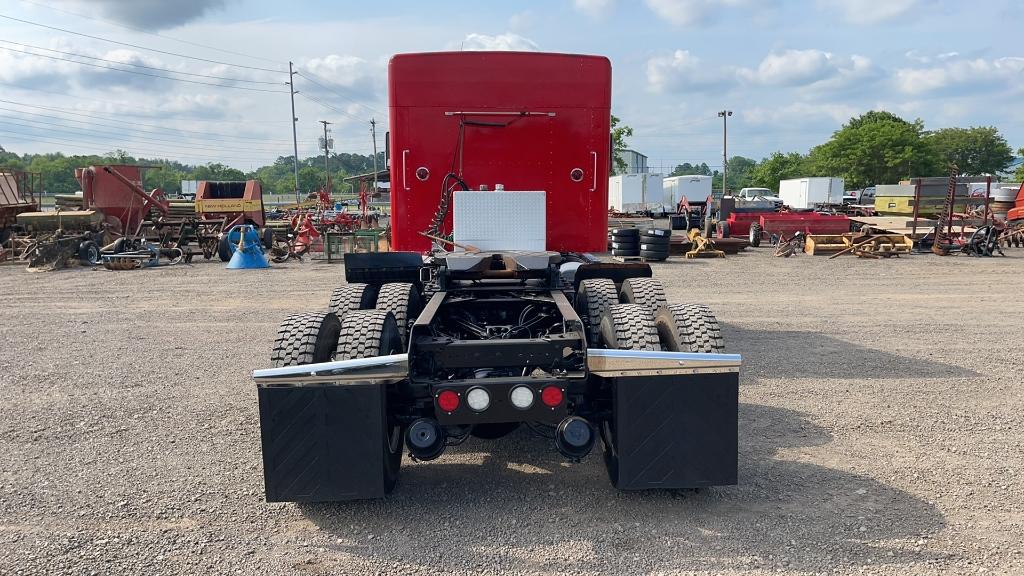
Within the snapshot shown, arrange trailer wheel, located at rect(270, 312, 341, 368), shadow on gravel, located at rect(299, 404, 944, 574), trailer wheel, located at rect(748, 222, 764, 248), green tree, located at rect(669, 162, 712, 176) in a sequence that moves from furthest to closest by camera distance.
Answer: green tree, located at rect(669, 162, 712, 176), trailer wheel, located at rect(748, 222, 764, 248), trailer wheel, located at rect(270, 312, 341, 368), shadow on gravel, located at rect(299, 404, 944, 574)

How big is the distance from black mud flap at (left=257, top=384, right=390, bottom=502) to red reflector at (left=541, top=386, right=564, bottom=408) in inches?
32.8

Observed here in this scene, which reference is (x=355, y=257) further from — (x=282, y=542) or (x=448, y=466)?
(x=282, y=542)

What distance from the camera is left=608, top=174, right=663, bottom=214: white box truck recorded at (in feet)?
144

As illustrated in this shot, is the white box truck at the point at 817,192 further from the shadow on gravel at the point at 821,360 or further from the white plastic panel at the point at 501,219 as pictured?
the white plastic panel at the point at 501,219

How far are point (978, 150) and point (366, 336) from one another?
94136 millimetres

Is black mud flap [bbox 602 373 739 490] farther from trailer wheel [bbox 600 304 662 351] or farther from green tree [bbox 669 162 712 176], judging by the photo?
green tree [bbox 669 162 712 176]

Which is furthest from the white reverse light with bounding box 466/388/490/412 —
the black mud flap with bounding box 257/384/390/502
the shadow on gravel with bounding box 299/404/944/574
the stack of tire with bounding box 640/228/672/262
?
the stack of tire with bounding box 640/228/672/262

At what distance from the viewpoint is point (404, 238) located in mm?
6832

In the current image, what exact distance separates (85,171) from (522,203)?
19.9 metres

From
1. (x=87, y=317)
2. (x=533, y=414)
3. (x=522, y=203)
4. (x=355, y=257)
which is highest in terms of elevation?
(x=522, y=203)

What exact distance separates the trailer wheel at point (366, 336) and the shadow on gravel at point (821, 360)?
3.78 meters

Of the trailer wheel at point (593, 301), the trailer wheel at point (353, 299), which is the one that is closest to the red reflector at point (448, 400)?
the trailer wheel at point (593, 301)

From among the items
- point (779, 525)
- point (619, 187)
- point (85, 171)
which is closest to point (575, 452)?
point (779, 525)

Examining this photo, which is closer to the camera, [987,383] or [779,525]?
[779,525]
